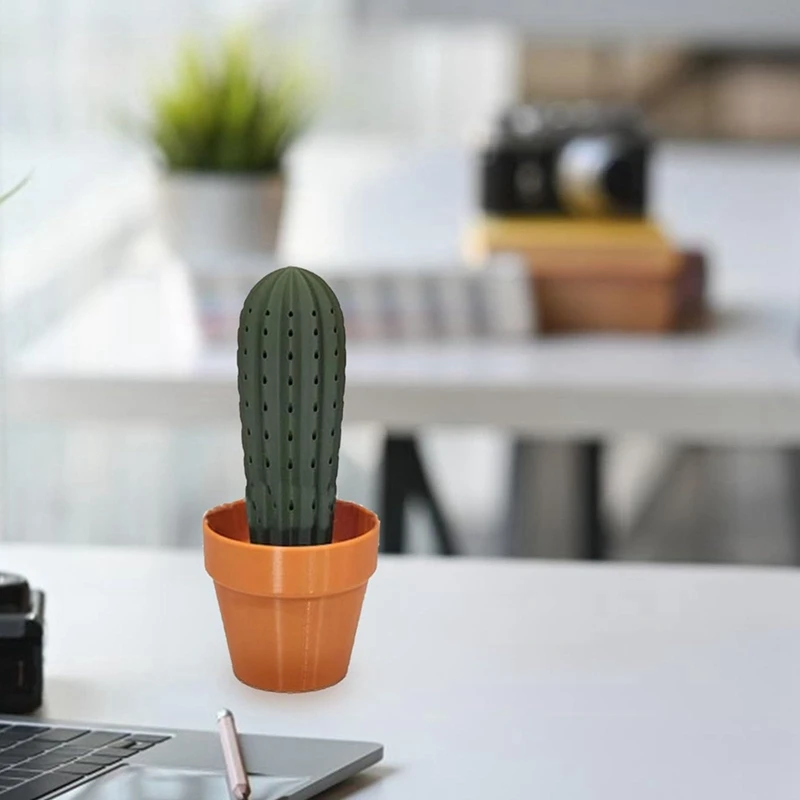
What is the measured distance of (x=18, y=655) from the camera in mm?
771

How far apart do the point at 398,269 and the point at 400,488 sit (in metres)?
0.44

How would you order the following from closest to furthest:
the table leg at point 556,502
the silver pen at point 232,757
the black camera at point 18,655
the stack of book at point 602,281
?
1. the silver pen at point 232,757
2. the black camera at point 18,655
3. the stack of book at point 602,281
4. the table leg at point 556,502

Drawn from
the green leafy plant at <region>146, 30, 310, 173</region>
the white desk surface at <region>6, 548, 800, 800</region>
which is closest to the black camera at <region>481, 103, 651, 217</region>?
the green leafy plant at <region>146, 30, 310, 173</region>

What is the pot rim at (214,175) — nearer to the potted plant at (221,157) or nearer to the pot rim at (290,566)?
the potted plant at (221,157)

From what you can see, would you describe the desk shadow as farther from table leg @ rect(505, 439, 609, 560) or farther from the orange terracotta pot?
table leg @ rect(505, 439, 609, 560)

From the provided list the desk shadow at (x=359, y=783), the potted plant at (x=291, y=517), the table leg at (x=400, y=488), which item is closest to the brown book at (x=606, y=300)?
the table leg at (x=400, y=488)

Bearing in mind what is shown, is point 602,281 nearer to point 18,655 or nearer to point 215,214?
point 215,214

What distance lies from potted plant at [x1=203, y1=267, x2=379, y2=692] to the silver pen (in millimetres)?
71

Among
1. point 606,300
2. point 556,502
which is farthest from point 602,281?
point 556,502

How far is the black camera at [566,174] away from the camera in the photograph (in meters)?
1.87

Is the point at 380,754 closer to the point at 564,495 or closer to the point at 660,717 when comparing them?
the point at 660,717

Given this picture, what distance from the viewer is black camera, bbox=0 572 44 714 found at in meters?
0.77

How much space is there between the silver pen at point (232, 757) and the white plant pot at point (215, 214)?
120 cm

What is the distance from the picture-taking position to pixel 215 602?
931 millimetres
